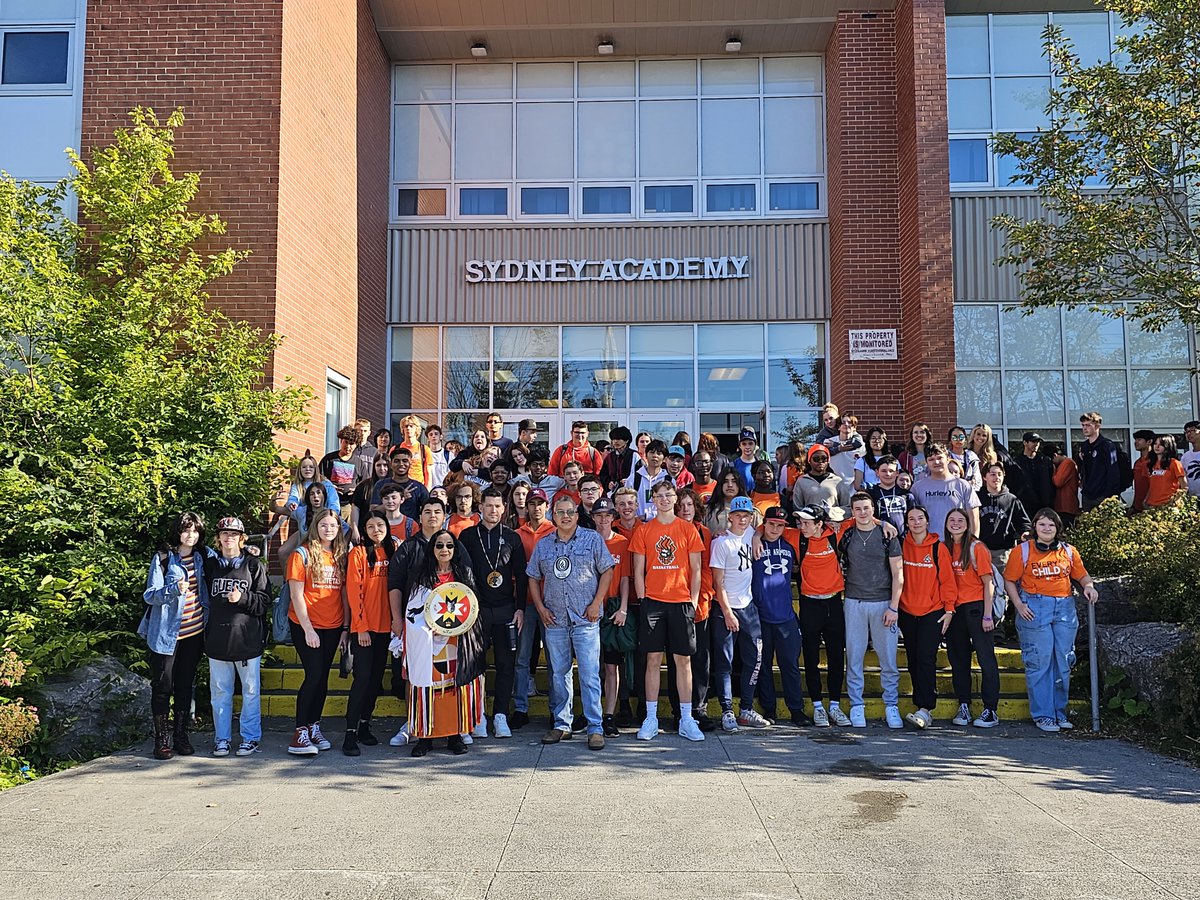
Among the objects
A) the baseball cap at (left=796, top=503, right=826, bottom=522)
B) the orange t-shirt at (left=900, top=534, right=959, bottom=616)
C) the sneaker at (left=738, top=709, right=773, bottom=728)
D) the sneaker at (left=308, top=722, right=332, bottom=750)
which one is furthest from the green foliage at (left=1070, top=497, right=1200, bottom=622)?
the sneaker at (left=308, top=722, right=332, bottom=750)

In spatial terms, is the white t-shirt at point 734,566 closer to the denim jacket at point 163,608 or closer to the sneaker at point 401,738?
the sneaker at point 401,738

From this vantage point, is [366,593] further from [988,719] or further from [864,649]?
[988,719]

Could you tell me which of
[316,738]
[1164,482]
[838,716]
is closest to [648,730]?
[838,716]

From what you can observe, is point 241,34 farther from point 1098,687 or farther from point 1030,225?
point 1098,687

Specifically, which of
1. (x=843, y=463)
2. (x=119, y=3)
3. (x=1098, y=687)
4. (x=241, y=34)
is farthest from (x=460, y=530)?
(x=119, y=3)

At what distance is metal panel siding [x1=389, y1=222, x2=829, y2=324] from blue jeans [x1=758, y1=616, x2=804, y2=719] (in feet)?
28.1

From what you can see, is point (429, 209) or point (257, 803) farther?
point (429, 209)

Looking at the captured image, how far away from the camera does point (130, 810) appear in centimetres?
571

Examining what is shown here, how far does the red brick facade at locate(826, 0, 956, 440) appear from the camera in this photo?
14.1 m

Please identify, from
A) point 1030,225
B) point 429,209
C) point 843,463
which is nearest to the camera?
point 843,463

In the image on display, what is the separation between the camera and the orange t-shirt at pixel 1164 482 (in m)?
10.9

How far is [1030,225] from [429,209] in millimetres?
9530

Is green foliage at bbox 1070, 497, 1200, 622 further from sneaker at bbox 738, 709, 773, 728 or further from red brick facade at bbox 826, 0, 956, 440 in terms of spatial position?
red brick facade at bbox 826, 0, 956, 440

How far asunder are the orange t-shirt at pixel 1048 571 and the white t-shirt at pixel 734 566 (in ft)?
7.62
